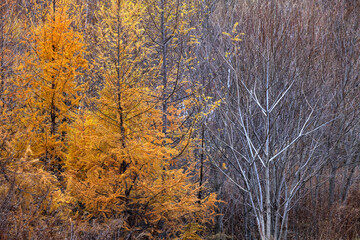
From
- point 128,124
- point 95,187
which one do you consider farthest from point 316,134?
point 95,187

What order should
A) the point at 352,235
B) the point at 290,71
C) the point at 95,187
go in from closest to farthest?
the point at 95,187, the point at 290,71, the point at 352,235

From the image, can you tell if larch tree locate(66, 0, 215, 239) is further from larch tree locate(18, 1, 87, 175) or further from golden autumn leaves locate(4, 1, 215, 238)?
larch tree locate(18, 1, 87, 175)

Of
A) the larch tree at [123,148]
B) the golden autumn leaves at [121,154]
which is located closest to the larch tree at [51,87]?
the golden autumn leaves at [121,154]

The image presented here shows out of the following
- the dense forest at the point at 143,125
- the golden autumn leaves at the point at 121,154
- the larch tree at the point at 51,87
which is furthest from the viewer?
the larch tree at the point at 51,87

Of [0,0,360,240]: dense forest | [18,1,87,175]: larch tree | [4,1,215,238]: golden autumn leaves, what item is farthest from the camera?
[18,1,87,175]: larch tree

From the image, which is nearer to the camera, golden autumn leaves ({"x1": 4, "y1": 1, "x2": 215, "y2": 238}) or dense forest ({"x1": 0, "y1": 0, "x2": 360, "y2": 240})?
dense forest ({"x1": 0, "y1": 0, "x2": 360, "y2": 240})

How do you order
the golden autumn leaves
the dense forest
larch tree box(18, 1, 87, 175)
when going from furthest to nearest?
larch tree box(18, 1, 87, 175) → the golden autumn leaves → the dense forest

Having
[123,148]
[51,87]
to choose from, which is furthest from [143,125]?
[51,87]

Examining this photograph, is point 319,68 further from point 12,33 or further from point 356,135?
point 12,33

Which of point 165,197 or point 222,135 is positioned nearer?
point 165,197

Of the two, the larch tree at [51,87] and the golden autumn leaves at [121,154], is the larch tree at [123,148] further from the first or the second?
the larch tree at [51,87]

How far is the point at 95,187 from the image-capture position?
5617 millimetres

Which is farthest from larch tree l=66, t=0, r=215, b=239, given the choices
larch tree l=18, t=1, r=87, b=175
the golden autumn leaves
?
larch tree l=18, t=1, r=87, b=175

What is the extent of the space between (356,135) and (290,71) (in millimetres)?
4393
